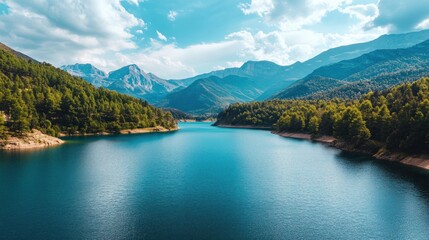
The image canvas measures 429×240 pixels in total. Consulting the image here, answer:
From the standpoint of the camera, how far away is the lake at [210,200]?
40594mm

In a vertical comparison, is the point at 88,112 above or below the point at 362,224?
above

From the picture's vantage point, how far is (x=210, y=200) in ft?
179

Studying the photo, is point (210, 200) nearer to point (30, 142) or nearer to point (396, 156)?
point (396, 156)

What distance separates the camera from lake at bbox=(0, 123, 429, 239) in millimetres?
40594

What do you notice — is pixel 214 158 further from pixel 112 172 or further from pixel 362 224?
pixel 362 224

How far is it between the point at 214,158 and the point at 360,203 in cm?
5839

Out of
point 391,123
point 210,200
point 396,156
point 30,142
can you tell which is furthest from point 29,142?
point 391,123

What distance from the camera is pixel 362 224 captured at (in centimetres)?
4381

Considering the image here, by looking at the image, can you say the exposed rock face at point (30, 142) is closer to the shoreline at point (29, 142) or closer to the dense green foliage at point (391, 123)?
the shoreline at point (29, 142)

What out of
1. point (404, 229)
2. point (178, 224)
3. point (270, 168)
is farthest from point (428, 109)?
point (178, 224)

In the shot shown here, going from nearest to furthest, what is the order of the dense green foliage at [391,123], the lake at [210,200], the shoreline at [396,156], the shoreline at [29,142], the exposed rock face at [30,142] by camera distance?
1. the lake at [210,200]
2. the shoreline at [396,156]
3. the dense green foliage at [391,123]
4. the shoreline at [29,142]
5. the exposed rock face at [30,142]

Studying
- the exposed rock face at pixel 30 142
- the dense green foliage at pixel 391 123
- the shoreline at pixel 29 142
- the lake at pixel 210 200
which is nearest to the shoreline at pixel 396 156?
the dense green foliage at pixel 391 123

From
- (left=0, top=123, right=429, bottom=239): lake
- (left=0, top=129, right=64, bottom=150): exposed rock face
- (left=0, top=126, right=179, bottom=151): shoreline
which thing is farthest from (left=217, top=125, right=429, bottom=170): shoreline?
(left=0, top=129, right=64, bottom=150): exposed rock face

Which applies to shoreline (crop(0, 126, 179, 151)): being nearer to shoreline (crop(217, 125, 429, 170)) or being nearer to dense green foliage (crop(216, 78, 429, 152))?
shoreline (crop(217, 125, 429, 170))
